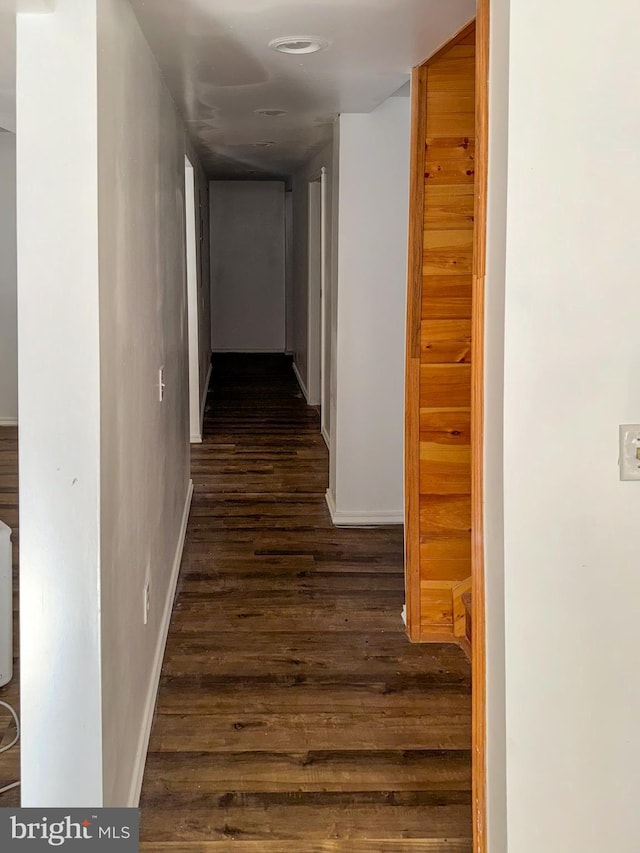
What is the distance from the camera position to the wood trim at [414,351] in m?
3.10

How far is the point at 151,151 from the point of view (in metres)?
2.76

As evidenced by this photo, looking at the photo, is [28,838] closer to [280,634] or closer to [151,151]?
[280,634]

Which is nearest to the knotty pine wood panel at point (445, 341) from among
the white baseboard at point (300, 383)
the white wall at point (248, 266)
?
the white baseboard at point (300, 383)

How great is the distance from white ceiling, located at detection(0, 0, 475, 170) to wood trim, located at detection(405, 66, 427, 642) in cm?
20

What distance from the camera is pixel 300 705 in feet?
9.16

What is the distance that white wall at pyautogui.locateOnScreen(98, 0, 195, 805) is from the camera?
1844mm

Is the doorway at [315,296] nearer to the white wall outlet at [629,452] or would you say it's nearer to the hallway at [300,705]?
the hallway at [300,705]

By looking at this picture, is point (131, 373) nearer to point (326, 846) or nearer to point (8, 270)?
point (326, 846)

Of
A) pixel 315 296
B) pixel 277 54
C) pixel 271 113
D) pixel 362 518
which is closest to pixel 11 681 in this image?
pixel 362 518

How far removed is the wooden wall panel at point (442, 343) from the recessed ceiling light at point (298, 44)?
0.49 metres

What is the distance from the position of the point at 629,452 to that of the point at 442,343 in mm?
1572

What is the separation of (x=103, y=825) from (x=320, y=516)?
9.74 feet

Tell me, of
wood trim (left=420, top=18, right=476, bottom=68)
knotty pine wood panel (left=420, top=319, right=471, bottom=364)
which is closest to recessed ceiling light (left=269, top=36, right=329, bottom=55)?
wood trim (left=420, top=18, right=476, bottom=68)

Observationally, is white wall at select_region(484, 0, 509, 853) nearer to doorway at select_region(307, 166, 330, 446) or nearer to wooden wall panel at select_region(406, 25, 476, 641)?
wooden wall panel at select_region(406, 25, 476, 641)
